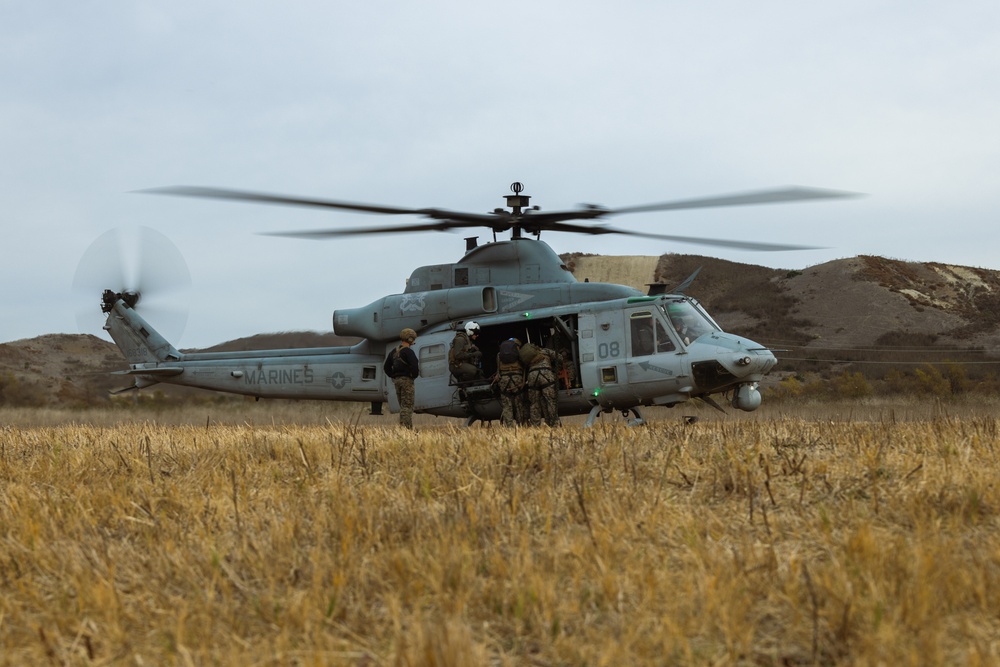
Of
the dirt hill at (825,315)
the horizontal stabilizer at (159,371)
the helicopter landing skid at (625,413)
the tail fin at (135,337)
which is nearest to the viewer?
the helicopter landing skid at (625,413)

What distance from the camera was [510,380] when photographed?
40.2 feet

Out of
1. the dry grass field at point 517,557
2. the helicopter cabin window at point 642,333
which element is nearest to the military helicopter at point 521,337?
the helicopter cabin window at point 642,333

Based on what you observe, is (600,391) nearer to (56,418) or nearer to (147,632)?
(147,632)

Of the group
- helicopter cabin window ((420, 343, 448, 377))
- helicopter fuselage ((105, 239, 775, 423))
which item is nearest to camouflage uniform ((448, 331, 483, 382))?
helicopter fuselage ((105, 239, 775, 423))

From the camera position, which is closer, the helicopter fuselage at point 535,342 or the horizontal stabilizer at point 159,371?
the helicopter fuselage at point 535,342

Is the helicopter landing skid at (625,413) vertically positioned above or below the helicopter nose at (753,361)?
below

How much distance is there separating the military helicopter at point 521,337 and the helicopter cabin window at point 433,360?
2 centimetres

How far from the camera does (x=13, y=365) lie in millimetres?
40344

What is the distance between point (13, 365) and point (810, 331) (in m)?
41.4

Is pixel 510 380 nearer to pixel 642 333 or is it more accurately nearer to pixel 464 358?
pixel 464 358

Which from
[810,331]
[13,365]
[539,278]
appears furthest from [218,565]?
[810,331]

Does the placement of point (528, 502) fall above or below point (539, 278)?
below

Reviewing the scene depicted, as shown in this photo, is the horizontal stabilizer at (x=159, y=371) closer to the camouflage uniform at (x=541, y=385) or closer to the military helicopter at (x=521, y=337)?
the military helicopter at (x=521, y=337)

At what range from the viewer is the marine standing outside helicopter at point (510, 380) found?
12.2m
